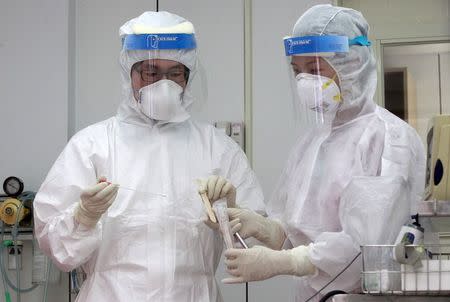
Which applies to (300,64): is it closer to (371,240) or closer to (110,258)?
(371,240)

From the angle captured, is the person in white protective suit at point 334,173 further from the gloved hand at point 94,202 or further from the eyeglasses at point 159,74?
the eyeglasses at point 159,74

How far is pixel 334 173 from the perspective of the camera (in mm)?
1995

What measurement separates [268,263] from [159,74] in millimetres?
833

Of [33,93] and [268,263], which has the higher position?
[33,93]

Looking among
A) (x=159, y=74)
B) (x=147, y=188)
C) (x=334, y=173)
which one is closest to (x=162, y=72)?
(x=159, y=74)

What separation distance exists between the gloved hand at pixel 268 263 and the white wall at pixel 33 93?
5.89ft

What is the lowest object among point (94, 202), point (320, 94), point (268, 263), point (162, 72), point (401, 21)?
point (268, 263)

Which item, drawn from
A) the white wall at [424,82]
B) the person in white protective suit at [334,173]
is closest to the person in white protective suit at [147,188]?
the person in white protective suit at [334,173]

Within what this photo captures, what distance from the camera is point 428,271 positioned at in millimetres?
1438

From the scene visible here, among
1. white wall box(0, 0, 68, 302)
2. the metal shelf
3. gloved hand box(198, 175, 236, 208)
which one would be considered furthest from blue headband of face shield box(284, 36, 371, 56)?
white wall box(0, 0, 68, 302)

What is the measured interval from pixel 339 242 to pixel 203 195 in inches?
21.7

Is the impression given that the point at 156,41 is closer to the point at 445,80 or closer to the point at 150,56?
the point at 150,56

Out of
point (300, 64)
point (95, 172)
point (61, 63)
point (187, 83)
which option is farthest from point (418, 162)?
point (61, 63)

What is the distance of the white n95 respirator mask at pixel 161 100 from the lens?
2.42 meters
